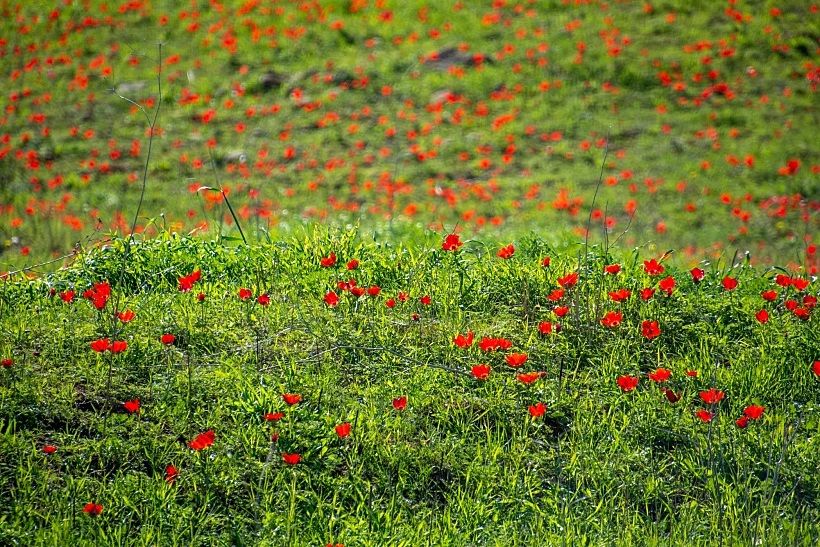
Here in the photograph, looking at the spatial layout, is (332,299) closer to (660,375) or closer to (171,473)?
(171,473)

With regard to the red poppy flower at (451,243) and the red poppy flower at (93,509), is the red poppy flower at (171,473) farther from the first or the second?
the red poppy flower at (451,243)

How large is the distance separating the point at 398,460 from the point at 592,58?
988cm

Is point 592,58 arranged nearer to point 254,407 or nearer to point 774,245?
point 774,245

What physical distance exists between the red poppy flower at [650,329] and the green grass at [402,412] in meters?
0.16

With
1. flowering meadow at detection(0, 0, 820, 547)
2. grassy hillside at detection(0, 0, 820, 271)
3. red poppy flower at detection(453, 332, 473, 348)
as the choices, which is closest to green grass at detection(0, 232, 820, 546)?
flowering meadow at detection(0, 0, 820, 547)

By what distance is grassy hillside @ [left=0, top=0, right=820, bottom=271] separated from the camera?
27.4ft

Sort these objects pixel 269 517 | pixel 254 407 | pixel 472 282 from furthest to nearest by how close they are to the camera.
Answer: pixel 472 282 < pixel 254 407 < pixel 269 517

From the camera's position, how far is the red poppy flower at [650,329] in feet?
10.6

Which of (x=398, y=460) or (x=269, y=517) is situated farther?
(x=398, y=460)

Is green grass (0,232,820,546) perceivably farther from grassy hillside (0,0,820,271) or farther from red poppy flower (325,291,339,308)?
grassy hillside (0,0,820,271)

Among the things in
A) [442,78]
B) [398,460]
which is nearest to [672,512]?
[398,460]

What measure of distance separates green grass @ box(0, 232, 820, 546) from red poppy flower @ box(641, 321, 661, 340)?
0.52 ft

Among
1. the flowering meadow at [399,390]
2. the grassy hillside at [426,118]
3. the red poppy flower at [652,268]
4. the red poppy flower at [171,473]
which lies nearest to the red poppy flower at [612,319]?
the flowering meadow at [399,390]

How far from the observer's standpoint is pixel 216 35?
1316cm
